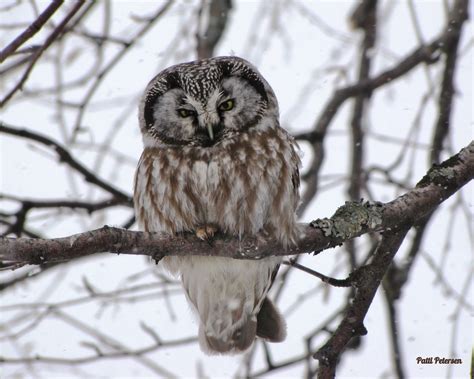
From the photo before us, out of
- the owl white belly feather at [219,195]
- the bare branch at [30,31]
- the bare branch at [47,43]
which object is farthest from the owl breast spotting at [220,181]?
the bare branch at [30,31]

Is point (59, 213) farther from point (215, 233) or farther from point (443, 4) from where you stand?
point (443, 4)

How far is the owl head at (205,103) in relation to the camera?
13.1ft

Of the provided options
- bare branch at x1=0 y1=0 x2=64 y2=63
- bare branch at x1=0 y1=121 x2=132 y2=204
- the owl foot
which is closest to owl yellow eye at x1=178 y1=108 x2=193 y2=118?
the owl foot

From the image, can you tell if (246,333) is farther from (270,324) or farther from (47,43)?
(47,43)

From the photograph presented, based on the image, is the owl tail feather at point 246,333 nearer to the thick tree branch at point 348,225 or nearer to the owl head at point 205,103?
the thick tree branch at point 348,225

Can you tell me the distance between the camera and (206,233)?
140 inches

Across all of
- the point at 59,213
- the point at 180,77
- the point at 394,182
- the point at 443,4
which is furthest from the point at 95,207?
the point at 443,4

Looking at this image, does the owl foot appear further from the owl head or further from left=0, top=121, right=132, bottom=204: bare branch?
left=0, top=121, right=132, bottom=204: bare branch

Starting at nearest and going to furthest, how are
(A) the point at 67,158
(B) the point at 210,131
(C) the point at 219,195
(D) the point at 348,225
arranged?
(D) the point at 348,225, (C) the point at 219,195, (B) the point at 210,131, (A) the point at 67,158

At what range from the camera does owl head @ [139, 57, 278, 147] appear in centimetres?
399

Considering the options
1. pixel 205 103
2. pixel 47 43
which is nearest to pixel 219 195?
pixel 205 103

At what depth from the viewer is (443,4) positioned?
5.30m

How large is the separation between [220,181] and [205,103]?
509 millimetres

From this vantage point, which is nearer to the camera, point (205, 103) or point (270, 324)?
point (205, 103)
